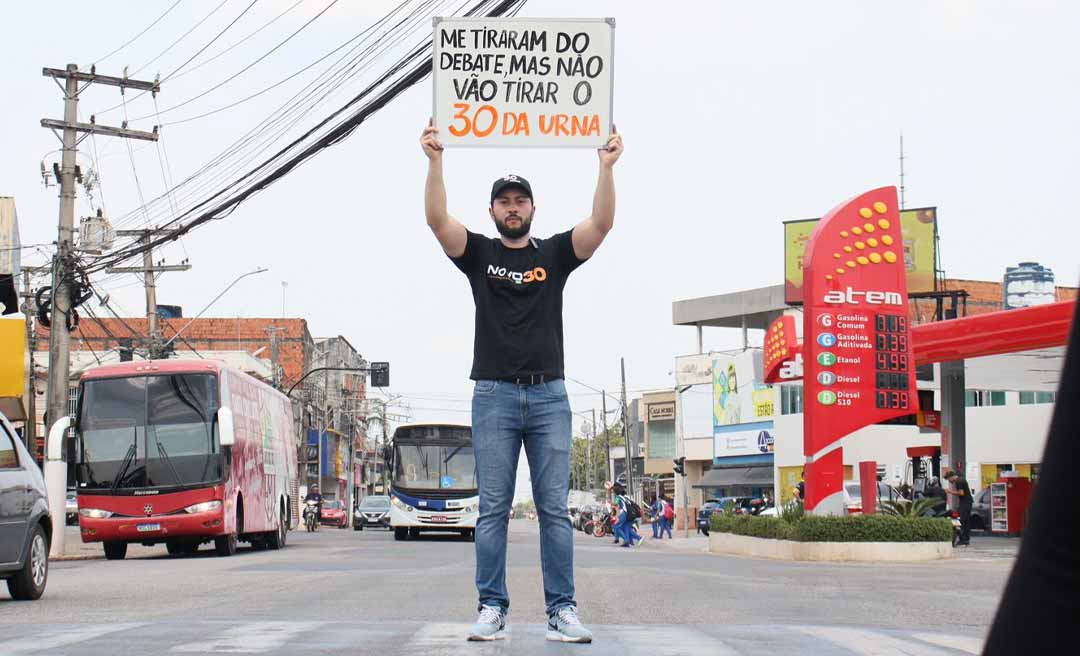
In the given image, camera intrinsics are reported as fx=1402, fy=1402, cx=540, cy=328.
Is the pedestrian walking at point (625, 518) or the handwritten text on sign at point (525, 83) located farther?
the pedestrian walking at point (625, 518)

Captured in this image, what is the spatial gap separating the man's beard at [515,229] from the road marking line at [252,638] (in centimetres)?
213

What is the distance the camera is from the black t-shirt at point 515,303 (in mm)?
6332

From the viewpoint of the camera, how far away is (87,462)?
2438cm

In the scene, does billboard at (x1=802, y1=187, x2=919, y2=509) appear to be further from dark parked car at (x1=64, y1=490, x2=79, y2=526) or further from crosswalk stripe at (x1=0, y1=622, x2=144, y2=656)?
dark parked car at (x1=64, y1=490, x2=79, y2=526)

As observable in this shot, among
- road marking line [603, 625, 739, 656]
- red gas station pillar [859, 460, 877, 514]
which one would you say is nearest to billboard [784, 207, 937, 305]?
red gas station pillar [859, 460, 877, 514]

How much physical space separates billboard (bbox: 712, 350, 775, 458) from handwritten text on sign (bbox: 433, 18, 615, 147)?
174ft

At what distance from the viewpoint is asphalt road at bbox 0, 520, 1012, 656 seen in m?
6.55

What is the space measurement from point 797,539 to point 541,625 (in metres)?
17.0

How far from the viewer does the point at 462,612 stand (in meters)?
9.06

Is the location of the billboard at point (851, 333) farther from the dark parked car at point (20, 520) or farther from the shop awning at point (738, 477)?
the shop awning at point (738, 477)

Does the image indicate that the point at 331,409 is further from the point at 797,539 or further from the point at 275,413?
the point at 797,539

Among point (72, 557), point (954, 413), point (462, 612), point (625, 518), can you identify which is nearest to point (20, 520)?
point (462, 612)

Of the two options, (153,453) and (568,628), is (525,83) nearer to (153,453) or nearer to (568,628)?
(568,628)

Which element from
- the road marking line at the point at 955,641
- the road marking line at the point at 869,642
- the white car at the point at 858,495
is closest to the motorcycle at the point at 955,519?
the white car at the point at 858,495
